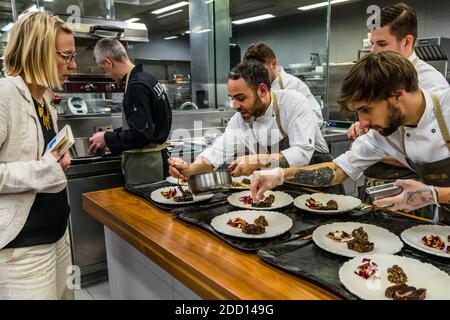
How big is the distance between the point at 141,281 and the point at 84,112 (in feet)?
7.03

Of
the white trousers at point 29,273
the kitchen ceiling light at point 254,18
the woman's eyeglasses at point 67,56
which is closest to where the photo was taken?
the white trousers at point 29,273

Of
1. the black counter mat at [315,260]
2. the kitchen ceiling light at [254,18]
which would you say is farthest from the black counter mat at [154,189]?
the kitchen ceiling light at [254,18]

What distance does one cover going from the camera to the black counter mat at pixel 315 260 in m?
1.02

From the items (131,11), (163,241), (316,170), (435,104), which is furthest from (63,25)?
(131,11)

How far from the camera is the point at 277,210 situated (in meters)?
1.65

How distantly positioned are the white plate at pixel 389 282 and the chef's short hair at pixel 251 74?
1203 millimetres

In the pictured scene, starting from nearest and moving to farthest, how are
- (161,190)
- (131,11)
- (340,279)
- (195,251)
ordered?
(340,279), (195,251), (161,190), (131,11)

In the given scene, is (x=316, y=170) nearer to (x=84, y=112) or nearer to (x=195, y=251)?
(x=195, y=251)

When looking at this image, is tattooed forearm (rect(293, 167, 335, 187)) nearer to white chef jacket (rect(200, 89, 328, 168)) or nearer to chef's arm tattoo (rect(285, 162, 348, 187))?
chef's arm tattoo (rect(285, 162, 348, 187))

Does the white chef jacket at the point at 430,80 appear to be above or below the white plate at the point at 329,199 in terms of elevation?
above

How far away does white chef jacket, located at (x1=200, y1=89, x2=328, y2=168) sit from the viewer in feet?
6.58

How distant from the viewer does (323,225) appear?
1.38m

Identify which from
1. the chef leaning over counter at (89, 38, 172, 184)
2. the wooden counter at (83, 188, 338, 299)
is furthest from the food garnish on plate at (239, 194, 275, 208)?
the chef leaning over counter at (89, 38, 172, 184)

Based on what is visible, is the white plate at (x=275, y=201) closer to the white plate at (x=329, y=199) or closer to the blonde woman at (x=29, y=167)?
the white plate at (x=329, y=199)
